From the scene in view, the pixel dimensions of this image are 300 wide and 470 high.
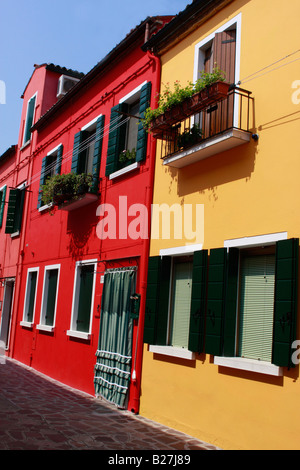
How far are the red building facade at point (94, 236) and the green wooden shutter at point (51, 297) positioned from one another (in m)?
0.03

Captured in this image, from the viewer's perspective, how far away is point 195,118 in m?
7.64

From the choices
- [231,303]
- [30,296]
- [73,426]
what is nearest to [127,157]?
[231,303]

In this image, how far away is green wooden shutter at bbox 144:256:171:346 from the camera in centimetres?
770

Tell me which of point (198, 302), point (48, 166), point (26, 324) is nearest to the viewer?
point (198, 302)

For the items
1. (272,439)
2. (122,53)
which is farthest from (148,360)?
(122,53)

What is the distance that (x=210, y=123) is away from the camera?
281 inches

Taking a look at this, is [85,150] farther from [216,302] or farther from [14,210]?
[216,302]

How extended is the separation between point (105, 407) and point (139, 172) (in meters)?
4.33

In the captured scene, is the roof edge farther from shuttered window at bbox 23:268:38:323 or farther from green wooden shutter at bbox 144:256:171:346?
shuttered window at bbox 23:268:38:323

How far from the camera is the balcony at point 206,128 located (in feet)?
21.4

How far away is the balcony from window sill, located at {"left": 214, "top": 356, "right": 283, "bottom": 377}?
287cm

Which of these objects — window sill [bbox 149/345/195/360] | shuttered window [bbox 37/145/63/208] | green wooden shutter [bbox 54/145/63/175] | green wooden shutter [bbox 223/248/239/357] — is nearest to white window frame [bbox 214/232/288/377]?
green wooden shutter [bbox 223/248/239/357]

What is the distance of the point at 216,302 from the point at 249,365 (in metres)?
1.03

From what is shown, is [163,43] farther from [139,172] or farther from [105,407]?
[105,407]
